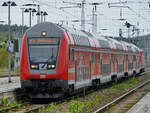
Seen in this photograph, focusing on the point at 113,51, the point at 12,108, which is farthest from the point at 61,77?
the point at 113,51

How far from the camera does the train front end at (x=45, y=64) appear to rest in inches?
726

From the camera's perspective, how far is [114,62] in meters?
31.6

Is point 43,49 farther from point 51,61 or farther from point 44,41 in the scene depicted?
point 51,61

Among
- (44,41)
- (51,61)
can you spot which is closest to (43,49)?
(44,41)

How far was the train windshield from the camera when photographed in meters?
18.5

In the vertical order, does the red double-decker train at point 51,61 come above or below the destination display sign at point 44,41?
below

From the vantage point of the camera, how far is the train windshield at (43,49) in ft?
60.8

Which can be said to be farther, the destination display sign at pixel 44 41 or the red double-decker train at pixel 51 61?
the destination display sign at pixel 44 41

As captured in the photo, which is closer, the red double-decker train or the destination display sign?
A: the red double-decker train

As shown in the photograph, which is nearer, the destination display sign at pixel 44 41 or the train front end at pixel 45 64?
the train front end at pixel 45 64

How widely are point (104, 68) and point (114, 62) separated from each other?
3.96m

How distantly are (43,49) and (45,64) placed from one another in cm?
72

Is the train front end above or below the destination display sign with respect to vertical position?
below

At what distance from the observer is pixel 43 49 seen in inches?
737
